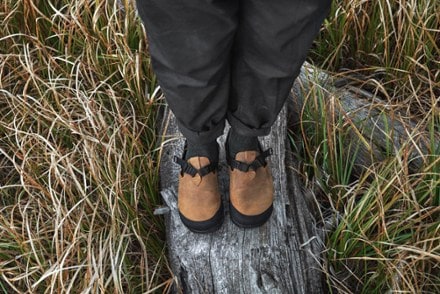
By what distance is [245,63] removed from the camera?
1.18 m

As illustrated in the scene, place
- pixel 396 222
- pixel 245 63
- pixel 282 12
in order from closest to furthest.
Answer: pixel 282 12 < pixel 245 63 < pixel 396 222

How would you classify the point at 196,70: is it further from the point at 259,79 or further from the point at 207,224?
the point at 207,224

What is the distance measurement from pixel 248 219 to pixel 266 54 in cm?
47

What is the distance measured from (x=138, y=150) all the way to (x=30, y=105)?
40 centimetres

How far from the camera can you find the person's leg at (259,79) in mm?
1048

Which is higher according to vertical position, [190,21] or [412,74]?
[190,21]

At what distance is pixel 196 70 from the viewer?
3.67ft

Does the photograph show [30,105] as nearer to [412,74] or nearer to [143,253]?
[143,253]

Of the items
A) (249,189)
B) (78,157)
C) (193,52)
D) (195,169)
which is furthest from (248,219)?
(78,157)

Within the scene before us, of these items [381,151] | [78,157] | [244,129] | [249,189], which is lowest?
[78,157]

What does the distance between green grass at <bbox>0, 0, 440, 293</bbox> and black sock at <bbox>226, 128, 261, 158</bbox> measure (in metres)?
0.30

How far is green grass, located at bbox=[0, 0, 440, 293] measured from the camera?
147cm

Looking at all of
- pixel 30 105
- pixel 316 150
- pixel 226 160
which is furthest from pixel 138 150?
pixel 316 150

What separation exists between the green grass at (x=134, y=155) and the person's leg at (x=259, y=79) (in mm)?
266
